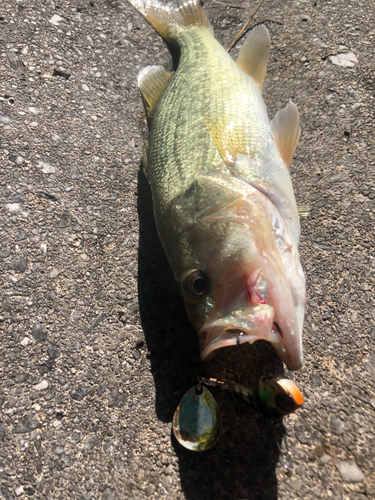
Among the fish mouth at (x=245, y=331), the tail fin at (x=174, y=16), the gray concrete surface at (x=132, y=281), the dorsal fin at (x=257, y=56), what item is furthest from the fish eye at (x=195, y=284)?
the tail fin at (x=174, y=16)

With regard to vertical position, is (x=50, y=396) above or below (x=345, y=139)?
below

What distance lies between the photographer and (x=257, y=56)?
8.99ft

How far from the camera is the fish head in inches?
60.6

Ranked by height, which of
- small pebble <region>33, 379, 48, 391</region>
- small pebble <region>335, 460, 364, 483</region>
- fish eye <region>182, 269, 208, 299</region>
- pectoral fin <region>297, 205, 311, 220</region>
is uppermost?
pectoral fin <region>297, 205, 311, 220</region>

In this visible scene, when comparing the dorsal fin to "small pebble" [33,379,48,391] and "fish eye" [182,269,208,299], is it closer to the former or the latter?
"fish eye" [182,269,208,299]

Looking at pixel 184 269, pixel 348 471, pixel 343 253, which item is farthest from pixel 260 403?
pixel 343 253

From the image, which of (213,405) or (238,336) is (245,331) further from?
(213,405)

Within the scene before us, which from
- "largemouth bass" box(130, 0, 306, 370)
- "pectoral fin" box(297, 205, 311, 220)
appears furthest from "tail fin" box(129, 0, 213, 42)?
"pectoral fin" box(297, 205, 311, 220)

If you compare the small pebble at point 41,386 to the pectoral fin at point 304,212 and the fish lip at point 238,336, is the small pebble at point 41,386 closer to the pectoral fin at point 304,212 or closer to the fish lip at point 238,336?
the fish lip at point 238,336

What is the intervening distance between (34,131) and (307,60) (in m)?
2.41

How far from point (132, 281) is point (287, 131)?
147cm

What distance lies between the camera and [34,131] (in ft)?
9.18

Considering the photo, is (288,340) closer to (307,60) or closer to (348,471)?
(348,471)

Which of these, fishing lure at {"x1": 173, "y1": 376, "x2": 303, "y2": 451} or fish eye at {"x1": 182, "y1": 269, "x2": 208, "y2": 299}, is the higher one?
fish eye at {"x1": 182, "y1": 269, "x2": 208, "y2": 299}
